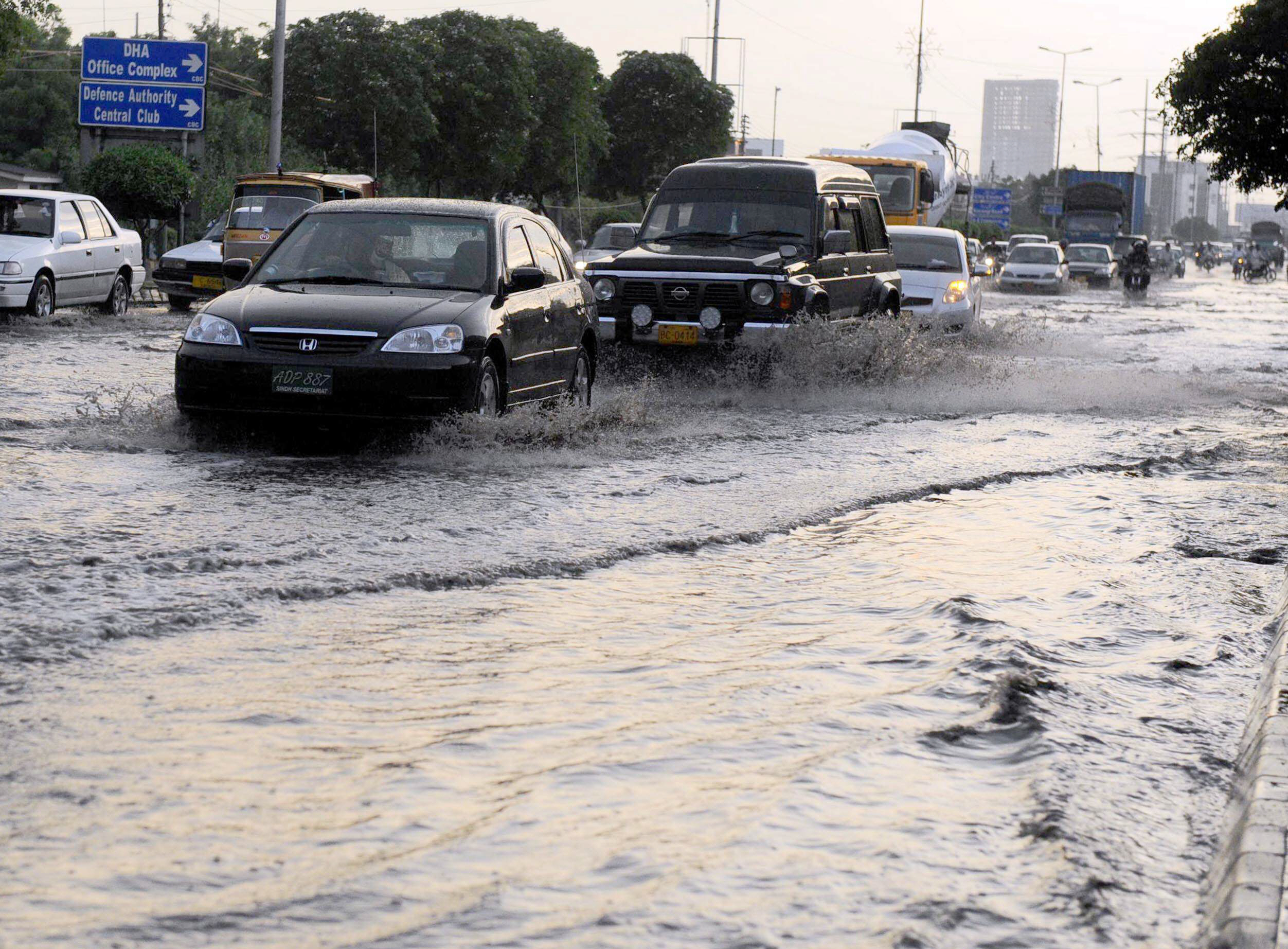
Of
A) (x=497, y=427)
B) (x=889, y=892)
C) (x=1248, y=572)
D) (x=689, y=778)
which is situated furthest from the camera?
(x=497, y=427)

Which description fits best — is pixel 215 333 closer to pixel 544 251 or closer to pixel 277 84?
pixel 544 251

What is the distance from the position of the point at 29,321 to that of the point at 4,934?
1776 centimetres

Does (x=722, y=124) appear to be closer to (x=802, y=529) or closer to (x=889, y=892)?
(x=802, y=529)

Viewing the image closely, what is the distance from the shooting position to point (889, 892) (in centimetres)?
370

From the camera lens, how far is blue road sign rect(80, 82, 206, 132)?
1410 inches

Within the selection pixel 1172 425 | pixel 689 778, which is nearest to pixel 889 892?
pixel 689 778

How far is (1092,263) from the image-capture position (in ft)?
172

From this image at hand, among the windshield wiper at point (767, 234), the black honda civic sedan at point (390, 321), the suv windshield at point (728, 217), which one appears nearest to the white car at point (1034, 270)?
the suv windshield at point (728, 217)

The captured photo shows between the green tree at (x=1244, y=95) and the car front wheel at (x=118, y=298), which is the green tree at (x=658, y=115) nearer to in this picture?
the car front wheel at (x=118, y=298)

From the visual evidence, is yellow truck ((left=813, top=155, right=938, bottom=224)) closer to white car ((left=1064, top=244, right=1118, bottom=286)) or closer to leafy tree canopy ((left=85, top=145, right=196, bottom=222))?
leafy tree canopy ((left=85, top=145, right=196, bottom=222))

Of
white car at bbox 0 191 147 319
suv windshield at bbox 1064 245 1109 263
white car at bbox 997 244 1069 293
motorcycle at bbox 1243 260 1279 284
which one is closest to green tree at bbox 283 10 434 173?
white car at bbox 997 244 1069 293

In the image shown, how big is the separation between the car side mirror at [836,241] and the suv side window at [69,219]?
32.3 feet

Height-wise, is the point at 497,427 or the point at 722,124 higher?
the point at 722,124

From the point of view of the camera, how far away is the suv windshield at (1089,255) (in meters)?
52.5
